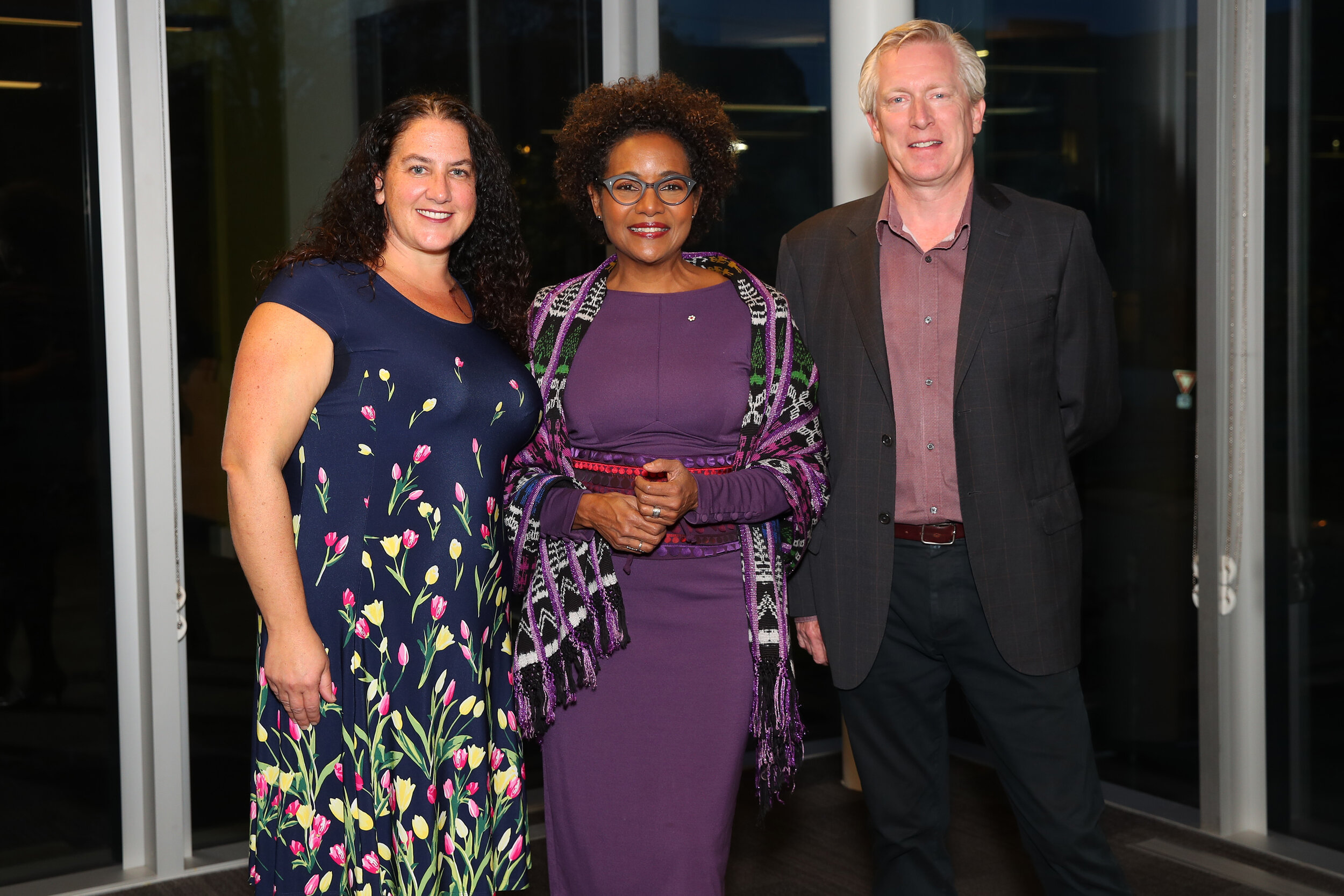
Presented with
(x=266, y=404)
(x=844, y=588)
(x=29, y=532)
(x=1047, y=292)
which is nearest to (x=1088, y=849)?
(x=844, y=588)

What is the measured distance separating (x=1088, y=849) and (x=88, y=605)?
2.73 m

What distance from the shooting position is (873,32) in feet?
12.9

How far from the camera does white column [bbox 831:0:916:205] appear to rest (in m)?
3.93

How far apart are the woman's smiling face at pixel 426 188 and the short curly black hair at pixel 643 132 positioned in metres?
0.42

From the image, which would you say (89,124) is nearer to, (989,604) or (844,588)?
(844,588)

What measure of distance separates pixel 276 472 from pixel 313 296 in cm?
32

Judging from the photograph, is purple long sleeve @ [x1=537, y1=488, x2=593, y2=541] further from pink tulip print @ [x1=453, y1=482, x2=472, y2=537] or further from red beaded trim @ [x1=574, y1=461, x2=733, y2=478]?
pink tulip print @ [x1=453, y1=482, x2=472, y2=537]

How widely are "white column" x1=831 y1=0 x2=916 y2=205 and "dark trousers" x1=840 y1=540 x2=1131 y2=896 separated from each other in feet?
6.18

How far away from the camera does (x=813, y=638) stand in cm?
269

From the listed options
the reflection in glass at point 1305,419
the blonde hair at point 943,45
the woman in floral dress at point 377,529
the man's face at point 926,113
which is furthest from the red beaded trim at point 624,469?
the reflection in glass at point 1305,419

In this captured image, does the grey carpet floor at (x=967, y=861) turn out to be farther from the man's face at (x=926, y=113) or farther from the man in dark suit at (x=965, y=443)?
the man's face at (x=926, y=113)

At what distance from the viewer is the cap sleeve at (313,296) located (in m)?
2.11

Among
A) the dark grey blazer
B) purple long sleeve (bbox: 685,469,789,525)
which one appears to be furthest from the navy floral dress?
the dark grey blazer

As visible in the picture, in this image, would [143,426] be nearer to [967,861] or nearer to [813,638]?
[813,638]
